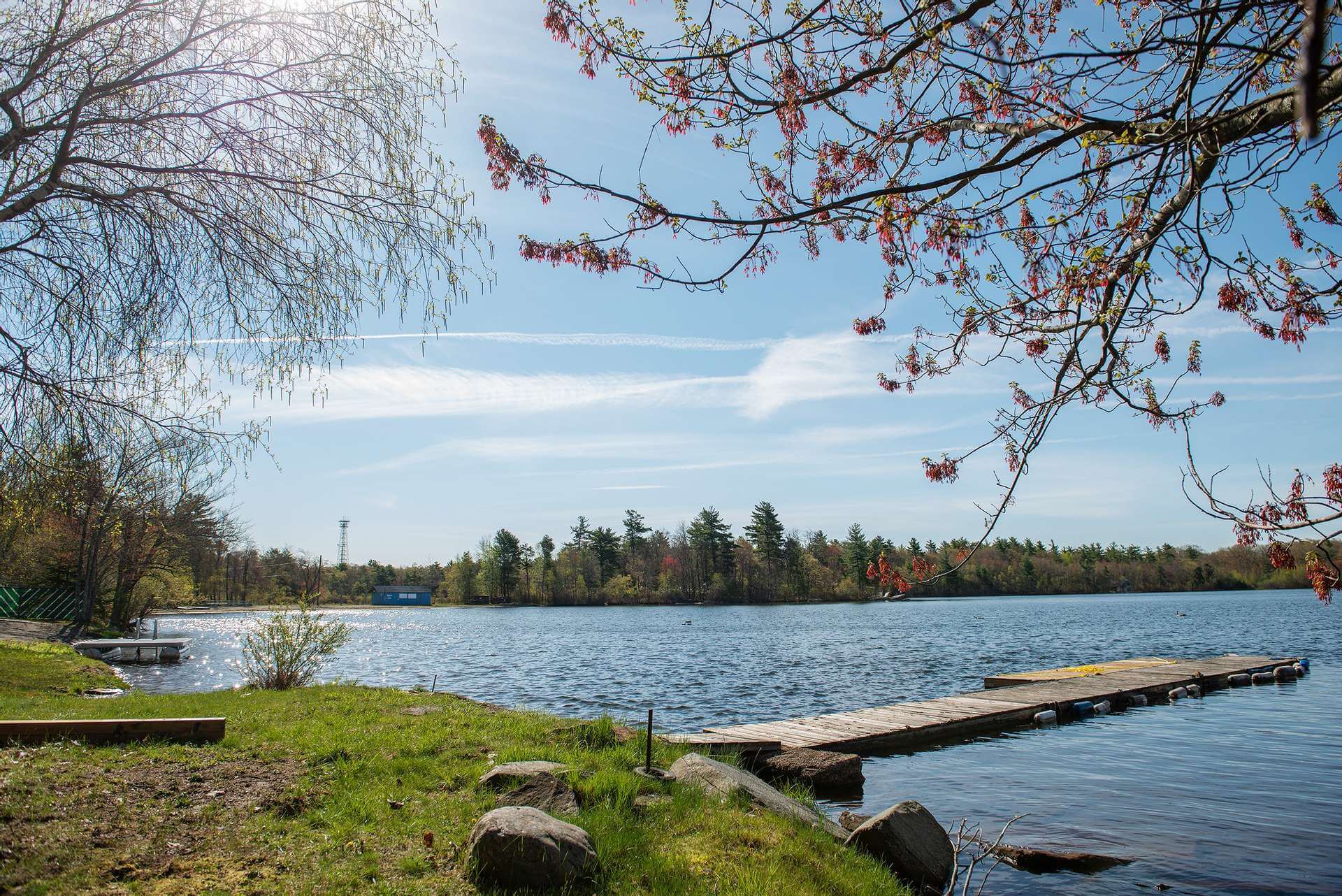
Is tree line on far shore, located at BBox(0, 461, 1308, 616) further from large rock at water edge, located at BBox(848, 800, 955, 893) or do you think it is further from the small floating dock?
large rock at water edge, located at BBox(848, 800, 955, 893)

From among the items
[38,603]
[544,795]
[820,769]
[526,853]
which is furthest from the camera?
[38,603]

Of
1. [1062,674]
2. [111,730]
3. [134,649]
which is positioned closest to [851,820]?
[111,730]

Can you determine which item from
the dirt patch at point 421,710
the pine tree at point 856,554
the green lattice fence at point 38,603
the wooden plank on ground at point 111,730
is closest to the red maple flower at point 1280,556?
the wooden plank on ground at point 111,730

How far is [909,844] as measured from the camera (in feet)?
23.6

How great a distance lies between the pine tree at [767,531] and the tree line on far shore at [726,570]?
0.46ft

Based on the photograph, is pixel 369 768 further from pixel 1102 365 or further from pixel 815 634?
pixel 815 634

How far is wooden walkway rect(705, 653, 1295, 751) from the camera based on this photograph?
13.1 metres

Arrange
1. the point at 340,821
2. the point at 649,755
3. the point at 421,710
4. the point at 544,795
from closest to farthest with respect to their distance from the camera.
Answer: the point at 340,821, the point at 544,795, the point at 649,755, the point at 421,710

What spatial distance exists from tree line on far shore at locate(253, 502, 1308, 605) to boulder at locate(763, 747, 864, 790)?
89.4 meters

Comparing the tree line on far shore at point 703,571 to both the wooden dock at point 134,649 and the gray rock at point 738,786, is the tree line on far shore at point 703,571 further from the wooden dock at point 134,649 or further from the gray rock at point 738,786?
the gray rock at point 738,786

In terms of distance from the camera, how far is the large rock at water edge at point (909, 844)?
7078 millimetres

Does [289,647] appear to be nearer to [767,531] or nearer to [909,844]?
[909,844]

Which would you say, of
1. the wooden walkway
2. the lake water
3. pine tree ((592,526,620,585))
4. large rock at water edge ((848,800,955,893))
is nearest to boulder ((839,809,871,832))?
the lake water

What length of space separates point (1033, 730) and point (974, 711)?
1.16m
